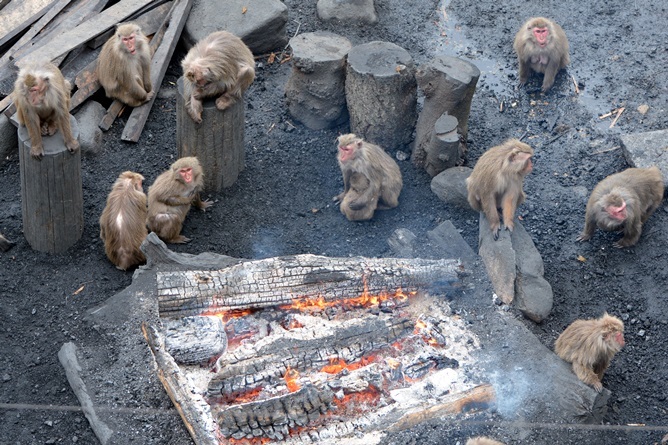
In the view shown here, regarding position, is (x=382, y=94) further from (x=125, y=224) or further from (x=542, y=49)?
(x=125, y=224)

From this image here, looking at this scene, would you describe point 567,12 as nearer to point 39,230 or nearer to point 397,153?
point 397,153

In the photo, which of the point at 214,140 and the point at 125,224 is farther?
the point at 214,140

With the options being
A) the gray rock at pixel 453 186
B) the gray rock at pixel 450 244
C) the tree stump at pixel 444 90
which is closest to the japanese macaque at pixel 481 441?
the gray rock at pixel 450 244

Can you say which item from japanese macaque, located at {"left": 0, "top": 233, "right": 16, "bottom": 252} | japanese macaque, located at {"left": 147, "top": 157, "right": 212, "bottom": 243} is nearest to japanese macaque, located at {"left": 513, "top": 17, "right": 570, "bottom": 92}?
japanese macaque, located at {"left": 147, "top": 157, "right": 212, "bottom": 243}

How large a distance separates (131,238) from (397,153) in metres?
3.60

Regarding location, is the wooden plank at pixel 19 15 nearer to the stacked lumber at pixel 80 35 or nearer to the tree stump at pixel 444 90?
the stacked lumber at pixel 80 35

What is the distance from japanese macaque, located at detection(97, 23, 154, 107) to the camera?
10219 millimetres

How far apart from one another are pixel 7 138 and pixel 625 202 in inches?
288

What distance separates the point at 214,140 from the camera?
9.51 meters

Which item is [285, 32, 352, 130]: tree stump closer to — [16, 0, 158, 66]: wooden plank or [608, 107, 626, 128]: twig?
[16, 0, 158, 66]: wooden plank

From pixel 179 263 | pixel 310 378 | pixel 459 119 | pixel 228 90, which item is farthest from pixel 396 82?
pixel 310 378

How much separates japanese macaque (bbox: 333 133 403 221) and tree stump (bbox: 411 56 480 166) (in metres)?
0.70

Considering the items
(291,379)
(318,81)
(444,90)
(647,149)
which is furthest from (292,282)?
(647,149)

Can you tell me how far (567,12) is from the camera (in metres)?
12.5
